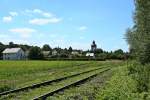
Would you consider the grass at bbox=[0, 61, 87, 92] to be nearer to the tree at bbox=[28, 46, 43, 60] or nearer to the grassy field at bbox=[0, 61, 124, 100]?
the grassy field at bbox=[0, 61, 124, 100]

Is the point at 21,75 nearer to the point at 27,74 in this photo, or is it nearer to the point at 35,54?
the point at 27,74

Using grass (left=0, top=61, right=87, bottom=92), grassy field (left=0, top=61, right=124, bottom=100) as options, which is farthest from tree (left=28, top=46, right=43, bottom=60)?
grass (left=0, top=61, right=87, bottom=92)

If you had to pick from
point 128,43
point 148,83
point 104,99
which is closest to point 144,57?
point 128,43

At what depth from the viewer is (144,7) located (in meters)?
39.0

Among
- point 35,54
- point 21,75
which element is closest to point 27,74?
point 21,75

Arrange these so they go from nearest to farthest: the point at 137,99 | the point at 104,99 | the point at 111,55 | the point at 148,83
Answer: the point at 137,99, the point at 104,99, the point at 148,83, the point at 111,55

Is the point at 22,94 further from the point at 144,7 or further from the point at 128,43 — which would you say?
the point at 128,43

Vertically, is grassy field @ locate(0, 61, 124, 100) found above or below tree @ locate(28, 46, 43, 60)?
below

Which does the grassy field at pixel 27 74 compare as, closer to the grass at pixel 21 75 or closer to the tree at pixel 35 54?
the grass at pixel 21 75

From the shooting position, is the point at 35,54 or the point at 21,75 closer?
the point at 21,75

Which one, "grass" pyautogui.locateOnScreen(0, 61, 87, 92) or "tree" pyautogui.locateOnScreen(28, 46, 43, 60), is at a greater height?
"tree" pyautogui.locateOnScreen(28, 46, 43, 60)

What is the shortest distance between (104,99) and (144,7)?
24.5 m

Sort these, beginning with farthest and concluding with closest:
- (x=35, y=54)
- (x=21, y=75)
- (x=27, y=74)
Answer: (x=35, y=54), (x=27, y=74), (x=21, y=75)

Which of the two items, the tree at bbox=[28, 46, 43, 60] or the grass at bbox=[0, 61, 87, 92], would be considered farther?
the tree at bbox=[28, 46, 43, 60]
